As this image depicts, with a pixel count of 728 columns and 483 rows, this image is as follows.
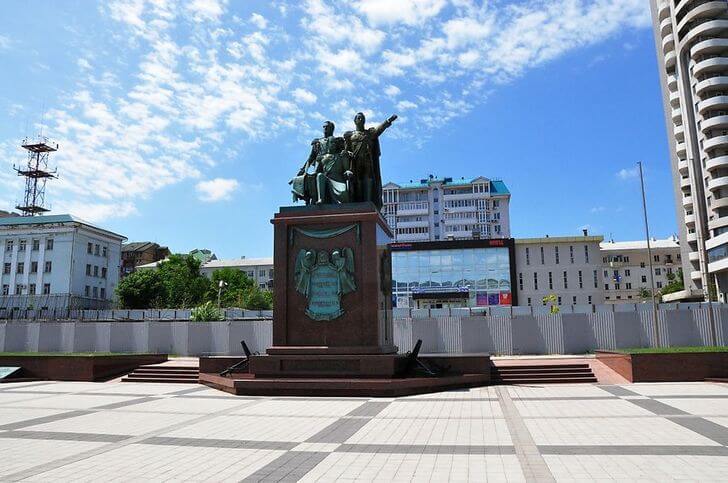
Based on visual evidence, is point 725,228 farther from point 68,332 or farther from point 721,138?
point 68,332

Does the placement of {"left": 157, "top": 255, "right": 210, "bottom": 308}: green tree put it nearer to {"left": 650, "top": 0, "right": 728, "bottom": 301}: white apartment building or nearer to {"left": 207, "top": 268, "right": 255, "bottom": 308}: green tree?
{"left": 207, "top": 268, "right": 255, "bottom": 308}: green tree

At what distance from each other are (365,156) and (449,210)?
8794 cm

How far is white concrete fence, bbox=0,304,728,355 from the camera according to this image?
2427 centimetres

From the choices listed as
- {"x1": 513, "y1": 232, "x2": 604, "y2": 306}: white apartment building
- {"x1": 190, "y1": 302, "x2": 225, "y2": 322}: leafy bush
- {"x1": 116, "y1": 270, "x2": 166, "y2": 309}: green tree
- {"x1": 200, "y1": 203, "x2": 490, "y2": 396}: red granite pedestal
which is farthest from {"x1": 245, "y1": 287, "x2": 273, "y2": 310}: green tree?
{"x1": 200, "y1": 203, "x2": 490, "y2": 396}: red granite pedestal

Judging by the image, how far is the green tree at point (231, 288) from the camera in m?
73.3

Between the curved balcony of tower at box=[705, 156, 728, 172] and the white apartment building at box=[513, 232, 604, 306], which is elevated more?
→ the curved balcony of tower at box=[705, 156, 728, 172]

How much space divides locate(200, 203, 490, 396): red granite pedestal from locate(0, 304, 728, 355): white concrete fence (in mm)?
9169

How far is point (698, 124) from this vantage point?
6084 cm

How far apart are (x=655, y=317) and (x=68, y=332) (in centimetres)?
2871

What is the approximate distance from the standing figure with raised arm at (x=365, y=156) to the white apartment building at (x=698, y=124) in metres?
49.0

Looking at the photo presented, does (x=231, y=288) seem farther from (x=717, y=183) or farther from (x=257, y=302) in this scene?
(x=717, y=183)

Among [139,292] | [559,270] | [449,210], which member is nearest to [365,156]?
[139,292]

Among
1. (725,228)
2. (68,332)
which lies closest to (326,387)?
(68,332)

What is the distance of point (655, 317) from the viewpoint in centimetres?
2252
